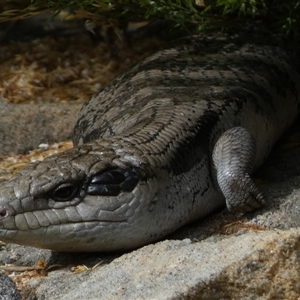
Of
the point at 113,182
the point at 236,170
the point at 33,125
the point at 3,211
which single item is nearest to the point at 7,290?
the point at 3,211

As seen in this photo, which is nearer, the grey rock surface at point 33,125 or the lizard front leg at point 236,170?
the lizard front leg at point 236,170

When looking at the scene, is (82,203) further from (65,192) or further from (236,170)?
(236,170)

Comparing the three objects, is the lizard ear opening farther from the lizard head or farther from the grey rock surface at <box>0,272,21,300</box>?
the grey rock surface at <box>0,272,21,300</box>

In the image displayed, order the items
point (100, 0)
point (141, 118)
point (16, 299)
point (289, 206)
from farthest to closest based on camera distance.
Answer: point (100, 0) → point (141, 118) → point (289, 206) → point (16, 299)

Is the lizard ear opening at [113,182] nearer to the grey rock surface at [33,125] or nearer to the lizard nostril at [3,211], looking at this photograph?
the lizard nostril at [3,211]

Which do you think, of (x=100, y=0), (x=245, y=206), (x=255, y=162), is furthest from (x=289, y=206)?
(x=100, y=0)

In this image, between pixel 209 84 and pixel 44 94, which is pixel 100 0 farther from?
pixel 44 94

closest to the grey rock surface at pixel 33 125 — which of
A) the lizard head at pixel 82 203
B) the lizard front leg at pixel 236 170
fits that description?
the lizard front leg at pixel 236 170
